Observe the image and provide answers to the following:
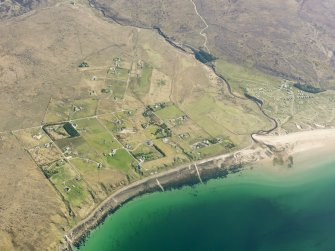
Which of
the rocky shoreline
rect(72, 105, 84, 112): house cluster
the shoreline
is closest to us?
the rocky shoreline

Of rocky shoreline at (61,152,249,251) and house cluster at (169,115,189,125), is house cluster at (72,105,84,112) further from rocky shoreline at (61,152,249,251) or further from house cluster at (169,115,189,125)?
rocky shoreline at (61,152,249,251)

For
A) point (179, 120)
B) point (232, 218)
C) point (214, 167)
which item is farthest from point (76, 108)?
point (232, 218)

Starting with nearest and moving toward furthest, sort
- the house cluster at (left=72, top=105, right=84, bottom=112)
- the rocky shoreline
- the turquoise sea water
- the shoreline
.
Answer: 1. the turquoise sea water
2. the rocky shoreline
3. the shoreline
4. the house cluster at (left=72, top=105, right=84, bottom=112)

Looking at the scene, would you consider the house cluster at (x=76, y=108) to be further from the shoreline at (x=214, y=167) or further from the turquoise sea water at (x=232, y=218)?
the turquoise sea water at (x=232, y=218)

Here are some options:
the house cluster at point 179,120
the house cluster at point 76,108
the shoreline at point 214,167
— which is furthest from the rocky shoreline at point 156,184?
the house cluster at point 76,108

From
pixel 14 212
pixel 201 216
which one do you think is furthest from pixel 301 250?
pixel 14 212

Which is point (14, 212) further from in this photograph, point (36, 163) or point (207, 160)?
point (207, 160)

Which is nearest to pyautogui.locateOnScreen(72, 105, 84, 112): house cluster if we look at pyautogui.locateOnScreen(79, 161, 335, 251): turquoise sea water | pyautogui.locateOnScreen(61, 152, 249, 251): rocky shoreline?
pyautogui.locateOnScreen(61, 152, 249, 251): rocky shoreline
